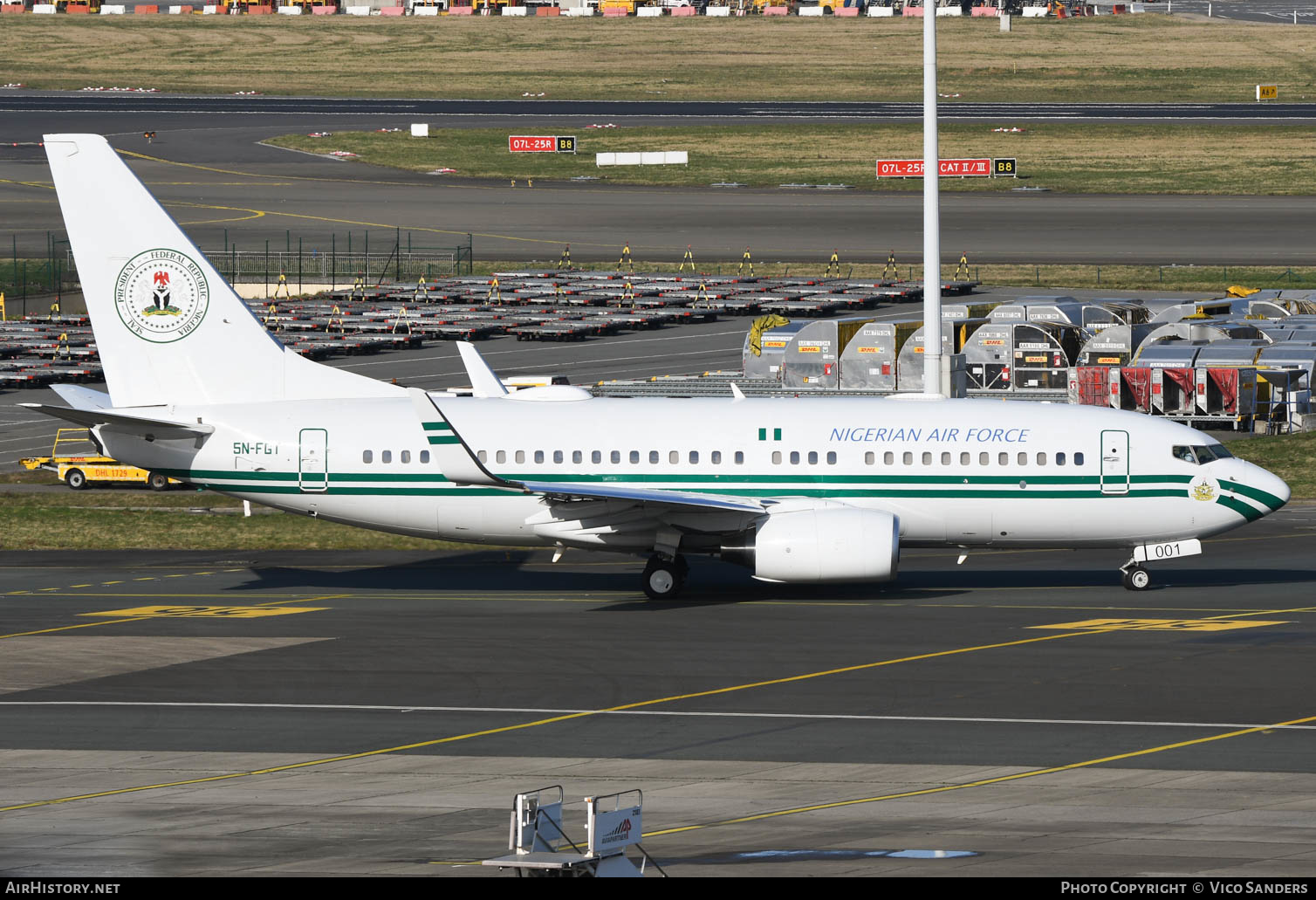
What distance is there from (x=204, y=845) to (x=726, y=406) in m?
23.2

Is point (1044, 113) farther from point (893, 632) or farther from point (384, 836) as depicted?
point (384, 836)

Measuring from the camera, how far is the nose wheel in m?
43.4

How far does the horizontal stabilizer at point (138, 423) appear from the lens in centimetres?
4241

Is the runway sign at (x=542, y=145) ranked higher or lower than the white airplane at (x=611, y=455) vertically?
higher

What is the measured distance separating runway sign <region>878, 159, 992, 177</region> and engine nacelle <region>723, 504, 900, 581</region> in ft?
350

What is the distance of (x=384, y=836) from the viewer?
23.6m

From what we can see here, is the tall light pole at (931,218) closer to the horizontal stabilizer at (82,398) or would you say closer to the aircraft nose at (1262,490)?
the aircraft nose at (1262,490)

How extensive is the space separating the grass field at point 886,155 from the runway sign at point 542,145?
0.60m

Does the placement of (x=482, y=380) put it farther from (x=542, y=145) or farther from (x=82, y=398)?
(x=542, y=145)

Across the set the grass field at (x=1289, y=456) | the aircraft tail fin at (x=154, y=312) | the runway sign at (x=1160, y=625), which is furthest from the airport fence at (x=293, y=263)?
the runway sign at (x=1160, y=625)

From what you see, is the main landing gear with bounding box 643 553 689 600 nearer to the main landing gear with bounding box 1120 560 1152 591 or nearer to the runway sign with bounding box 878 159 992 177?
the main landing gear with bounding box 1120 560 1152 591

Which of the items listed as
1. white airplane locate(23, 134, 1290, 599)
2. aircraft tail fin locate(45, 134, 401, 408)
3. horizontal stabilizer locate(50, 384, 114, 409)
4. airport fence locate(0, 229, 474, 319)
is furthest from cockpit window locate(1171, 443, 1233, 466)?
airport fence locate(0, 229, 474, 319)
